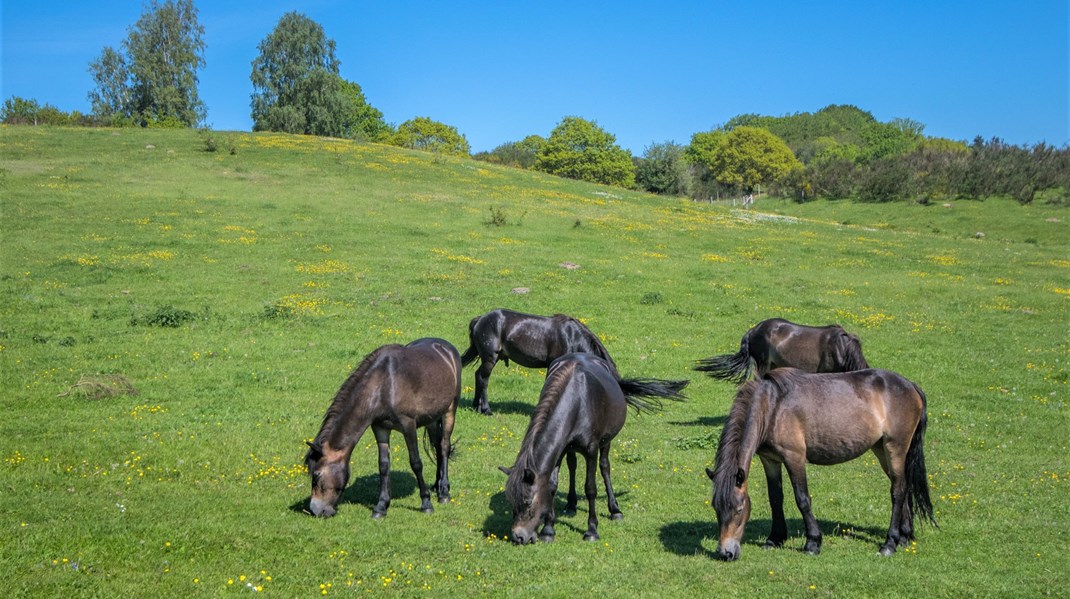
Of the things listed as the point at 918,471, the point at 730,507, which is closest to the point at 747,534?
the point at 730,507

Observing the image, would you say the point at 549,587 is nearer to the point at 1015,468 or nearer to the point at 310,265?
the point at 1015,468

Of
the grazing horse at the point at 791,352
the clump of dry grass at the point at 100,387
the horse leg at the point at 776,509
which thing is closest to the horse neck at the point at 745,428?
the horse leg at the point at 776,509

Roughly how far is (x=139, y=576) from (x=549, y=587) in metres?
3.95

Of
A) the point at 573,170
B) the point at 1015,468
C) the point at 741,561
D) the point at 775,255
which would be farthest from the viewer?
the point at 573,170

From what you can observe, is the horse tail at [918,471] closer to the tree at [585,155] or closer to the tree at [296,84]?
the tree at [296,84]

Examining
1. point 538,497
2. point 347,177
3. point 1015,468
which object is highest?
point 347,177

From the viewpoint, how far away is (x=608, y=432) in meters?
9.73

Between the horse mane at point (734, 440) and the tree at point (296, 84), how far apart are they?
7705 centimetres

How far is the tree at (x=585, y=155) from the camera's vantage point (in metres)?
107

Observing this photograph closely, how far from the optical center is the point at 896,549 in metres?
8.93

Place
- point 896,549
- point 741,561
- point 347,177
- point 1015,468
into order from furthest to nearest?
point 347,177 < point 1015,468 < point 896,549 < point 741,561

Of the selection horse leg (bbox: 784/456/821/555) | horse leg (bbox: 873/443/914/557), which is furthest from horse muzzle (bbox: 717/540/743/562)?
horse leg (bbox: 873/443/914/557)

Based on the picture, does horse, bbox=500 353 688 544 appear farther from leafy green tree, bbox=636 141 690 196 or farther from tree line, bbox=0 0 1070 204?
leafy green tree, bbox=636 141 690 196

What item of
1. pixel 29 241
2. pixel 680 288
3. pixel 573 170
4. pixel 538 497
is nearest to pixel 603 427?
pixel 538 497
